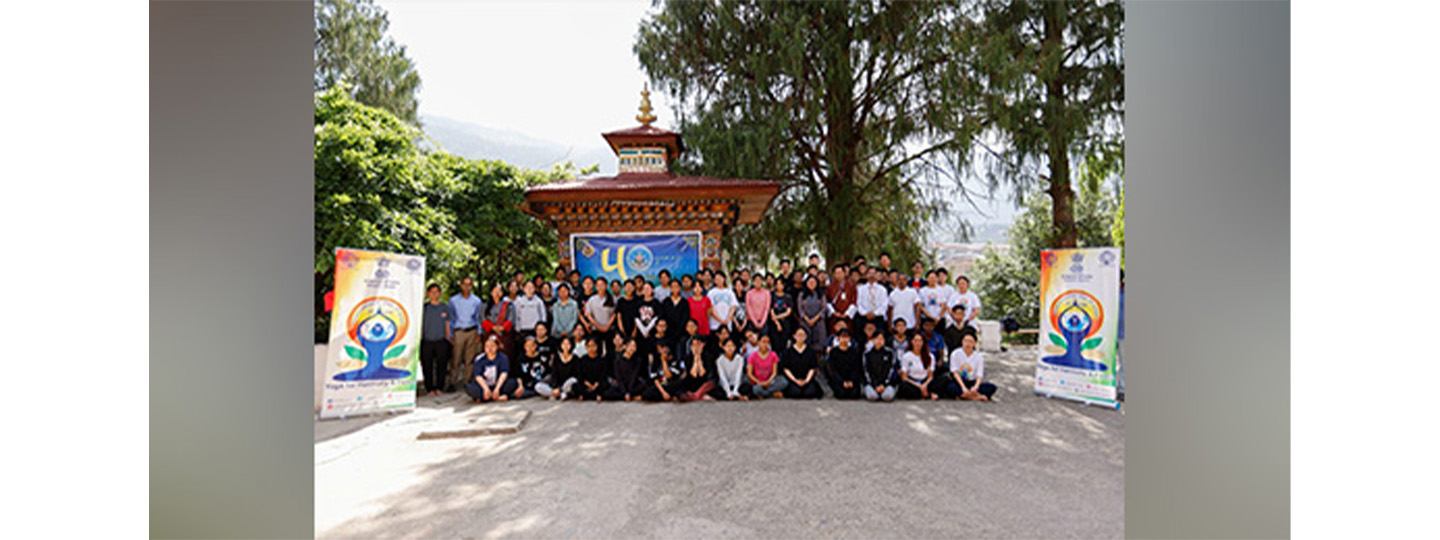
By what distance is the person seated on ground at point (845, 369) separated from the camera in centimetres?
671

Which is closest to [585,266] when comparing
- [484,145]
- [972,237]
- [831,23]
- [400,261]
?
[400,261]

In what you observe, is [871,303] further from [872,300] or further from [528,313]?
[528,313]

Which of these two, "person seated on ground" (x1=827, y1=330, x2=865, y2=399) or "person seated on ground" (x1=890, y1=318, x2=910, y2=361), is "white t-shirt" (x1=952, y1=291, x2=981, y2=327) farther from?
"person seated on ground" (x1=827, y1=330, x2=865, y2=399)

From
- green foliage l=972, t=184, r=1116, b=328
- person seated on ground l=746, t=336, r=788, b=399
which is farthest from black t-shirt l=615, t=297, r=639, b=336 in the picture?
green foliage l=972, t=184, r=1116, b=328

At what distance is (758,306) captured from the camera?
23.9 ft

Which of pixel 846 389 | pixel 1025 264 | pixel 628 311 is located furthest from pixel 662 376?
pixel 1025 264

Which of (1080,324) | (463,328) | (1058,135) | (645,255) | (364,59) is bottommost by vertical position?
(463,328)

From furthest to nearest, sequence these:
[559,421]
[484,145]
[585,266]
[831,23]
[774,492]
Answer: [484,145]
[831,23]
[585,266]
[559,421]
[774,492]

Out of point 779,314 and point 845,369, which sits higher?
point 779,314

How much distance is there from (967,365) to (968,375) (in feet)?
0.33

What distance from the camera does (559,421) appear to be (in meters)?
5.73
